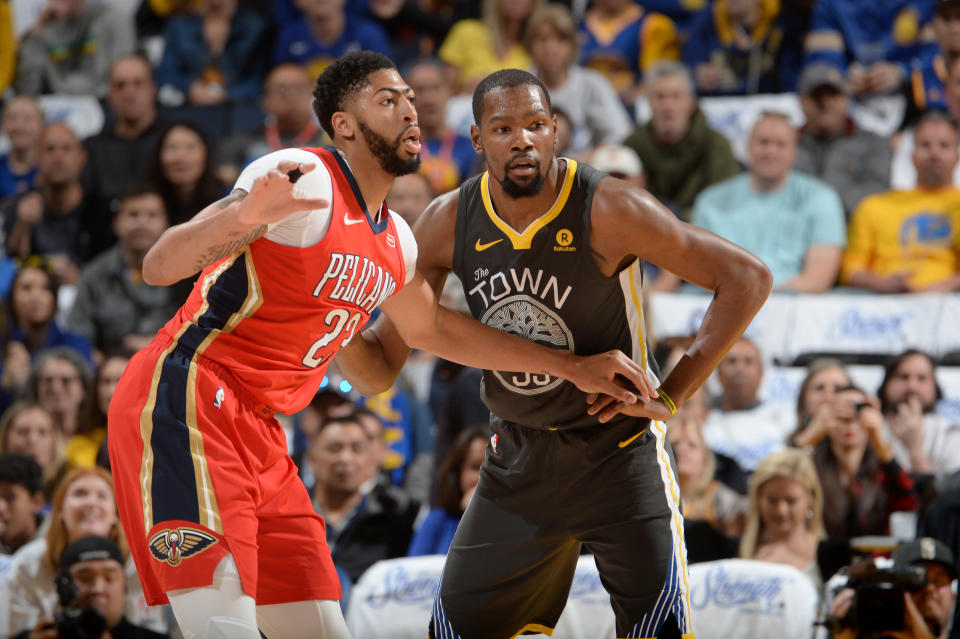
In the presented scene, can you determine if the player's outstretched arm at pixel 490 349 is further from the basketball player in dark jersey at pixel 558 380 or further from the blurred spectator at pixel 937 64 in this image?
the blurred spectator at pixel 937 64

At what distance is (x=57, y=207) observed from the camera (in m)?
9.70

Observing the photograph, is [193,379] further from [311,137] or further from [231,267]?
[311,137]

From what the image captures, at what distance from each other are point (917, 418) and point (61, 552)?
476 cm

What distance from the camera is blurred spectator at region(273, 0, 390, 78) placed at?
10.6 m

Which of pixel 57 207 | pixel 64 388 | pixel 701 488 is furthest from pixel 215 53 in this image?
pixel 701 488

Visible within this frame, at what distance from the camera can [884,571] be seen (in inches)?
207

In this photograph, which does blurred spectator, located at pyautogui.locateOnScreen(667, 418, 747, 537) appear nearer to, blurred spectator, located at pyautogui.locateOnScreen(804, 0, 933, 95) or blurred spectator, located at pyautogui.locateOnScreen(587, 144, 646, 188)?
blurred spectator, located at pyautogui.locateOnScreen(587, 144, 646, 188)

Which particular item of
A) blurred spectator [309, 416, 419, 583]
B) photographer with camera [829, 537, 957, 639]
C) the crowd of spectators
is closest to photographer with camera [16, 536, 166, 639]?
the crowd of spectators

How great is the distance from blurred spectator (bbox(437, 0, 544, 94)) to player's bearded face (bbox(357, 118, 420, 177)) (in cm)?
624

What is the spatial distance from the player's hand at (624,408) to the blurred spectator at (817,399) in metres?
2.87

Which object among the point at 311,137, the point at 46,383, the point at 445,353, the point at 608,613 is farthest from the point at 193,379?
the point at 311,137

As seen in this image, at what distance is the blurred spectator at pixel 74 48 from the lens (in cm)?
1123

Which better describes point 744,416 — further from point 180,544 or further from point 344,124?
point 180,544

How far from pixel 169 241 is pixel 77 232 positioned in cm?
667
